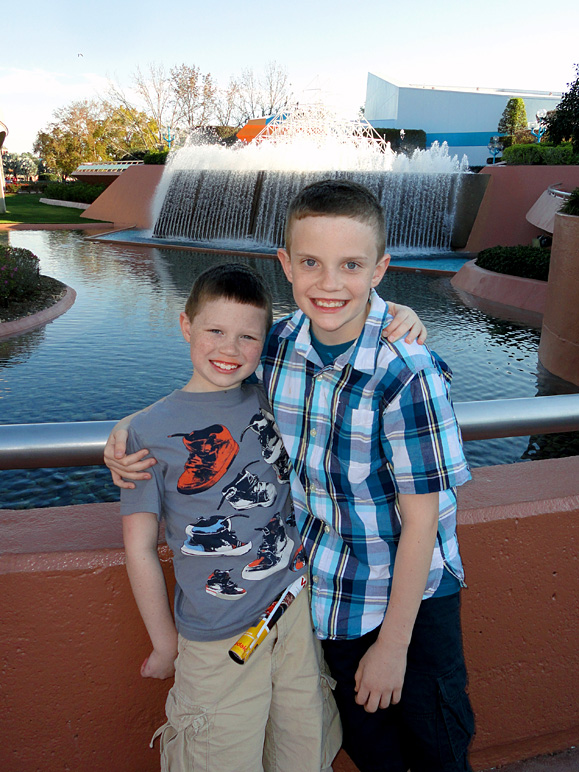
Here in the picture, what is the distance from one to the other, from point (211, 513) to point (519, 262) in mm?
10136

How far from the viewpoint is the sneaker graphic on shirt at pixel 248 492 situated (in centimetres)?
138

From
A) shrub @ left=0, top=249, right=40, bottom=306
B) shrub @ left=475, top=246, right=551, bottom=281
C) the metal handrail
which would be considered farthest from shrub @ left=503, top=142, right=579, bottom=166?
the metal handrail

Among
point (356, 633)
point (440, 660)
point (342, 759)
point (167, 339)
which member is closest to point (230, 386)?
point (356, 633)

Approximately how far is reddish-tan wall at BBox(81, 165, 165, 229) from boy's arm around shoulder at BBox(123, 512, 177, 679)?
21.8 m

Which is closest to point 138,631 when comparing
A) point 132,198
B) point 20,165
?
point 132,198

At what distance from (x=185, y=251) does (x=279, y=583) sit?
14.7 metres

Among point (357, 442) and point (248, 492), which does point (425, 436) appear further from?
point (248, 492)

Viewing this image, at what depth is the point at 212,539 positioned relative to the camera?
4.46ft

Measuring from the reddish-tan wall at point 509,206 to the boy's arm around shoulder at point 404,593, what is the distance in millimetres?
16527

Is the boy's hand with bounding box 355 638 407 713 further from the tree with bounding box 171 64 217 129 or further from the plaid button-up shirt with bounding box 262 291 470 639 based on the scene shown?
the tree with bounding box 171 64 217 129

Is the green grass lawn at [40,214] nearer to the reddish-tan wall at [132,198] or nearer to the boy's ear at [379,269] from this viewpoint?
the reddish-tan wall at [132,198]

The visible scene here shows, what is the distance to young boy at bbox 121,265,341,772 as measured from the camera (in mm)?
1320

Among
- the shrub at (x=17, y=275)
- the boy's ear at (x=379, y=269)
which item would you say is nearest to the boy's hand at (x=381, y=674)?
the boy's ear at (x=379, y=269)

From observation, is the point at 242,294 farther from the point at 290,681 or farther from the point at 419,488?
the point at 290,681
